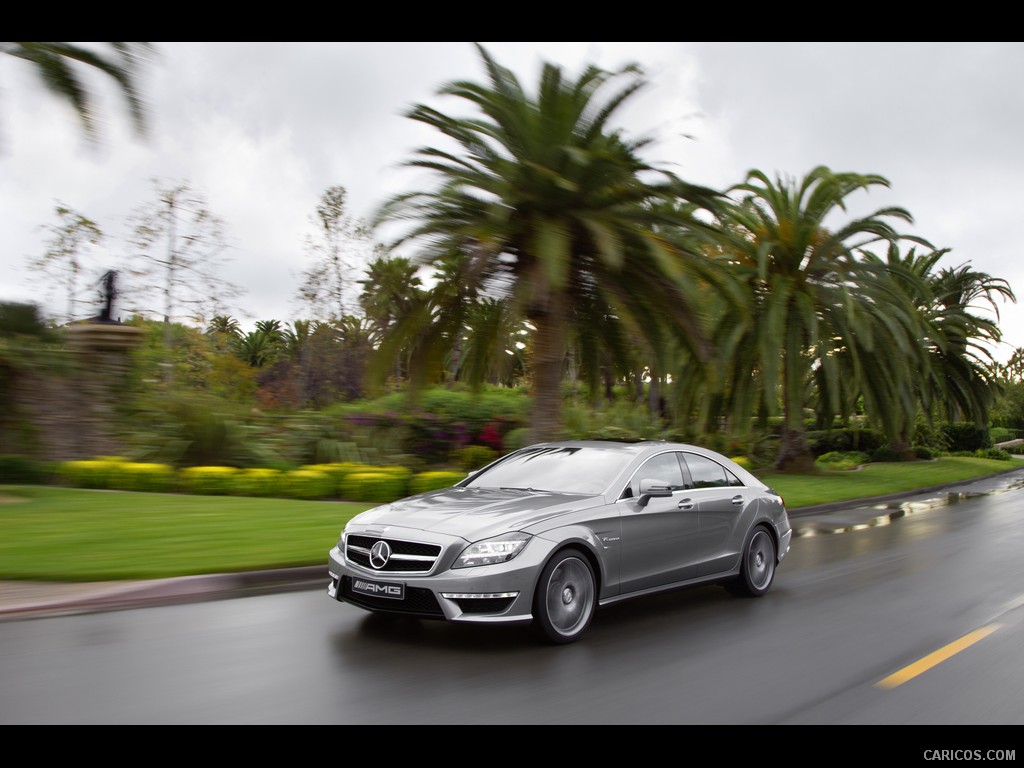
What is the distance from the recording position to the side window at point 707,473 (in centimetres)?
821

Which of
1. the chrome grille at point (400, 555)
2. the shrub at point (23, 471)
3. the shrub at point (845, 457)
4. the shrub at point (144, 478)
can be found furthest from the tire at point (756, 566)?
the shrub at point (845, 457)

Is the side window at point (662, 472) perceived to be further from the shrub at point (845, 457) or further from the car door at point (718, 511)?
the shrub at point (845, 457)

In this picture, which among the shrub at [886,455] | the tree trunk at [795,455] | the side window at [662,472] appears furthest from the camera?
the shrub at [886,455]

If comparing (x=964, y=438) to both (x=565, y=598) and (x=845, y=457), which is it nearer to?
(x=845, y=457)

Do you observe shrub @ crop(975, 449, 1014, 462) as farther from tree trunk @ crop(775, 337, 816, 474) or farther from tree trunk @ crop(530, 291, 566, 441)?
tree trunk @ crop(530, 291, 566, 441)

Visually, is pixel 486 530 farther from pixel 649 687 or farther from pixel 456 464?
pixel 456 464

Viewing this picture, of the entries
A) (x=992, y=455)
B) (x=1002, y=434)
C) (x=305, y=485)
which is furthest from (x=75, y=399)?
(x=1002, y=434)

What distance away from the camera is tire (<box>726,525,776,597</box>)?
8336 mm

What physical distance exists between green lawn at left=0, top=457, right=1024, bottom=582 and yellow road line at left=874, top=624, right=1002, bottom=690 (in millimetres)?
5973

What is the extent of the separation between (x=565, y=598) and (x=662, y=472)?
1866 millimetres

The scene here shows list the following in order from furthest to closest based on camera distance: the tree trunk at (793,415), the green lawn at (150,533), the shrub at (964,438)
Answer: the shrub at (964,438) < the tree trunk at (793,415) < the green lawn at (150,533)

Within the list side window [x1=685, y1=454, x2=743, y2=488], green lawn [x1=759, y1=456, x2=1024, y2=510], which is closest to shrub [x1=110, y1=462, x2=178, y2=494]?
side window [x1=685, y1=454, x2=743, y2=488]

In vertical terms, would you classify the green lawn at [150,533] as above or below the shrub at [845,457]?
below

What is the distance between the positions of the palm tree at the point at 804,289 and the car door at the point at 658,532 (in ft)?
54.0
